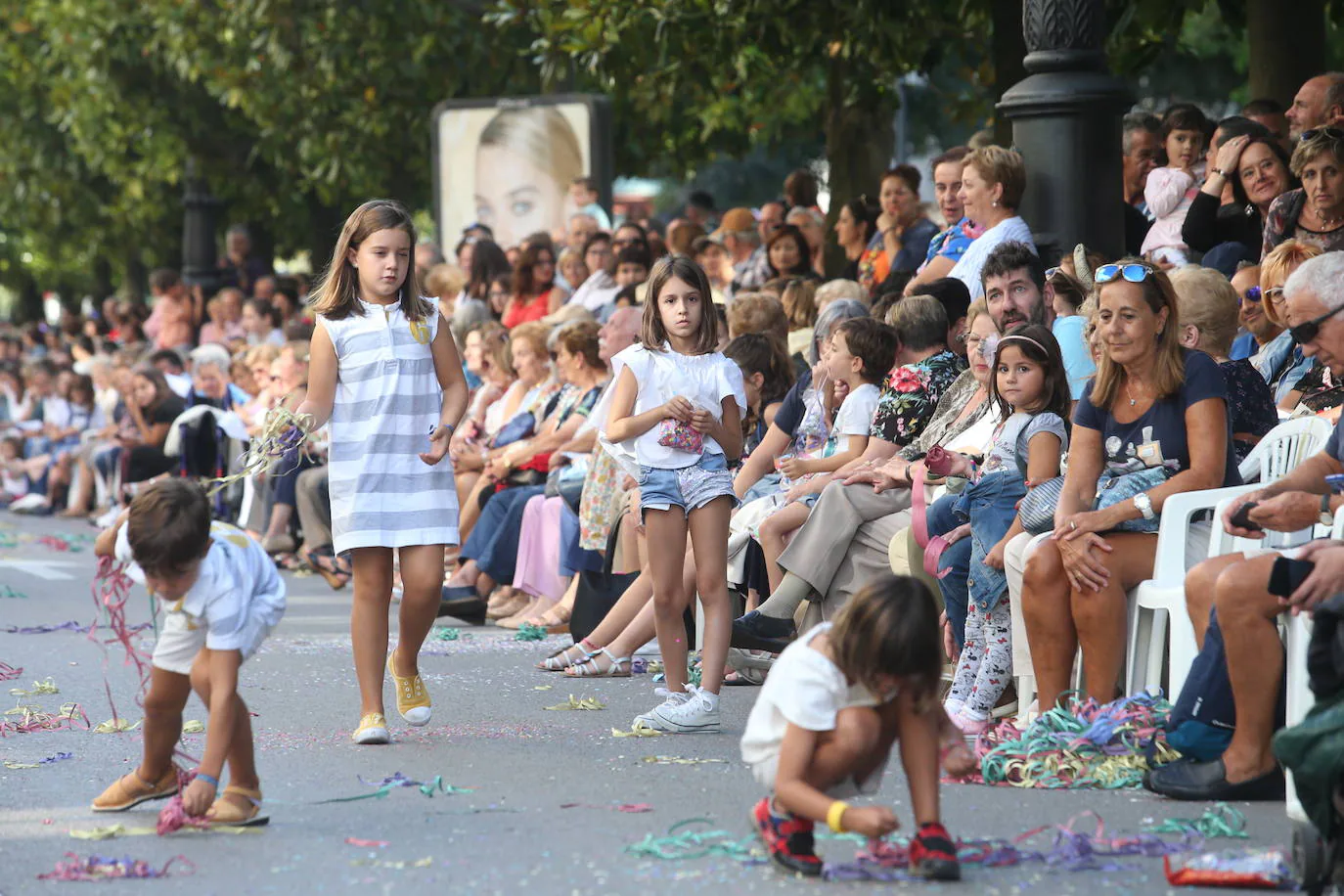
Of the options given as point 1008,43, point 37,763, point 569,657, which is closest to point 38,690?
point 37,763

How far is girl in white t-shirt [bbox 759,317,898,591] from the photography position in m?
8.87

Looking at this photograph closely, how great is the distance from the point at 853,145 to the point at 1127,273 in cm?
1137

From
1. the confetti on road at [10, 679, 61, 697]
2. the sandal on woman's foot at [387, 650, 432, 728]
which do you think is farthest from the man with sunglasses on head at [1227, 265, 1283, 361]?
the confetti on road at [10, 679, 61, 697]

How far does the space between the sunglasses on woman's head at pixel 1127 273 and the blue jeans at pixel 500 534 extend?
5.15 metres

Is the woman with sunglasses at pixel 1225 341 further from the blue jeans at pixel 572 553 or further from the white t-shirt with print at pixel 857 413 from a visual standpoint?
the blue jeans at pixel 572 553

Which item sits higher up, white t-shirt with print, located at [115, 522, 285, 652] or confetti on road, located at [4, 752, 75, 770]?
white t-shirt with print, located at [115, 522, 285, 652]

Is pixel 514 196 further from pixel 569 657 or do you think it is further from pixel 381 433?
pixel 381 433

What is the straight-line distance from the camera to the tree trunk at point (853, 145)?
17.6 meters

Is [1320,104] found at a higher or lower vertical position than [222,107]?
lower

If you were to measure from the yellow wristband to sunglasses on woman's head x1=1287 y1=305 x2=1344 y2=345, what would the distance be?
2.24 metres

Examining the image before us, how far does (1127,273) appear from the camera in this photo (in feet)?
22.7

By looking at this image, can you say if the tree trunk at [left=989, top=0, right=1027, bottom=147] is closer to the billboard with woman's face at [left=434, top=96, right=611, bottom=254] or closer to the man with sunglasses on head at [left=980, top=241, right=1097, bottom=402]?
the man with sunglasses on head at [left=980, top=241, right=1097, bottom=402]

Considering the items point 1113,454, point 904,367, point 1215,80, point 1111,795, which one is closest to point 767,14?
point 904,367

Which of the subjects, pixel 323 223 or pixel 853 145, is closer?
pixel 853 145
